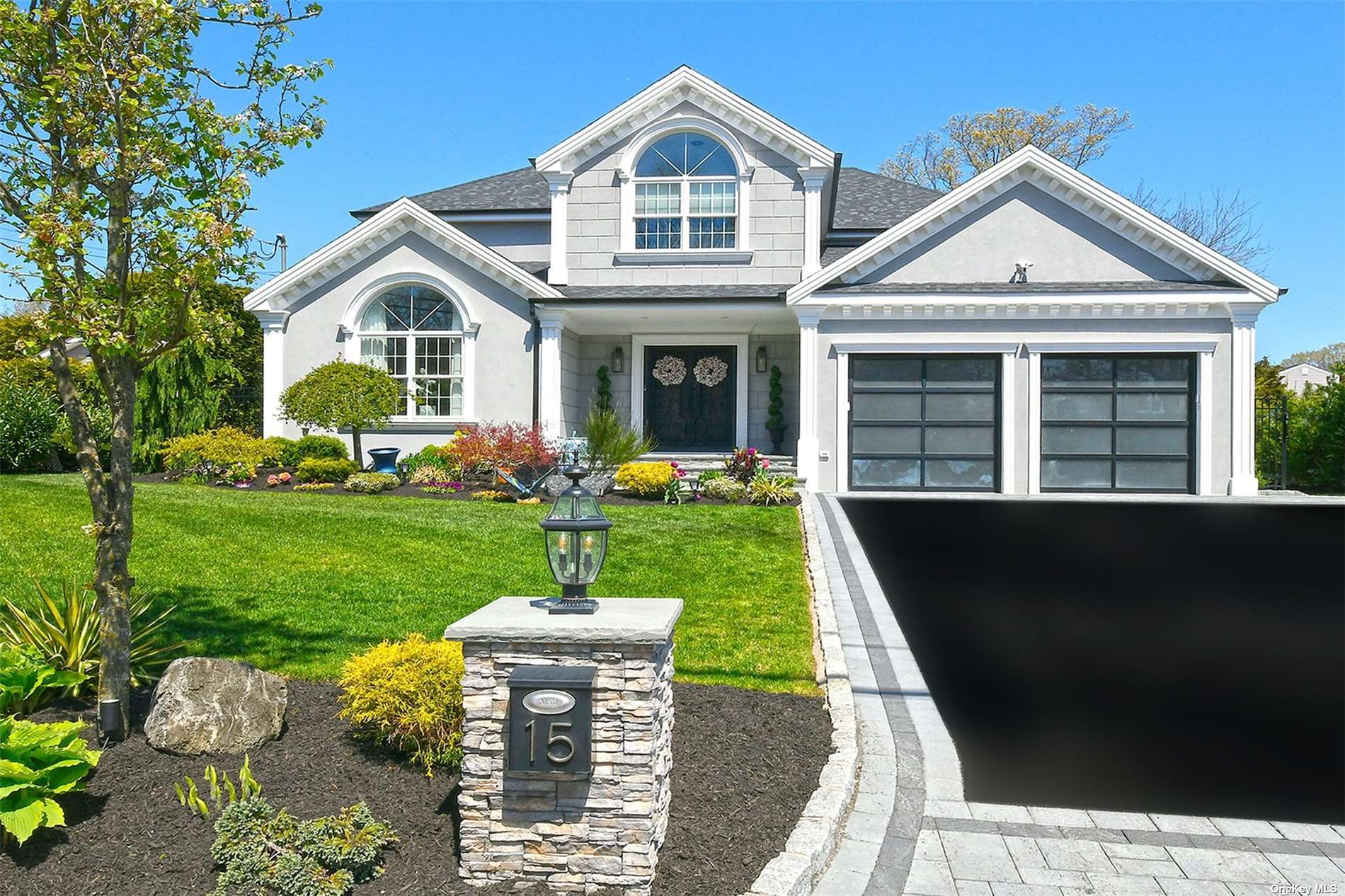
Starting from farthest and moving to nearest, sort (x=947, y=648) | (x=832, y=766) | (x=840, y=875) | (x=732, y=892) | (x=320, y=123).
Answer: (x=947, y=648)
(x=320, y=123)
(x=832, y=766)
(x=840, y=875)
(x=732, y=892)

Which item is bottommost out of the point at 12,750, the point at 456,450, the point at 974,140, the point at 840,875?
the point at 840,875

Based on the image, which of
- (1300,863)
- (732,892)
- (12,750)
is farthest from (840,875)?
(12,750)

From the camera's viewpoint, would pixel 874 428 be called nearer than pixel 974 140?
Yes

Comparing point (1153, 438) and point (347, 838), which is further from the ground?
point (1153, 438)

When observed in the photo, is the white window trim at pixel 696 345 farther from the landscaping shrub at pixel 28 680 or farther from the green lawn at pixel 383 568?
the landscaping shrub at pixel 28 680

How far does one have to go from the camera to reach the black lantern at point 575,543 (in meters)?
4.15

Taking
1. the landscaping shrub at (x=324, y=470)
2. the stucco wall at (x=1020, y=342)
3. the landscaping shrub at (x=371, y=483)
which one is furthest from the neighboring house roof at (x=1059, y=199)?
the landscaping shrub at (x=324, y=470)

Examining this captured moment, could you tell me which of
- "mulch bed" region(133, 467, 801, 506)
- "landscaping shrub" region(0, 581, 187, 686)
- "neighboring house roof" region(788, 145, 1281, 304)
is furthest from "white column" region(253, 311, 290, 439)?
"landscaping shrub" region(0, 581, 187, 686)

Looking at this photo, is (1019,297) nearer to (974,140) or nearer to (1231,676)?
(1231,676)

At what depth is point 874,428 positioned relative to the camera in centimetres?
1691

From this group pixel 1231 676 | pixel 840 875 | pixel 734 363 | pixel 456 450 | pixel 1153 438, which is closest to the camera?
pixel 840 875

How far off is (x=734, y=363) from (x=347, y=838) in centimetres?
1582

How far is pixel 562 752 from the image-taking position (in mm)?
3701

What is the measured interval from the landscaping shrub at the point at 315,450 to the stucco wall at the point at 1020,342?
325 inches
